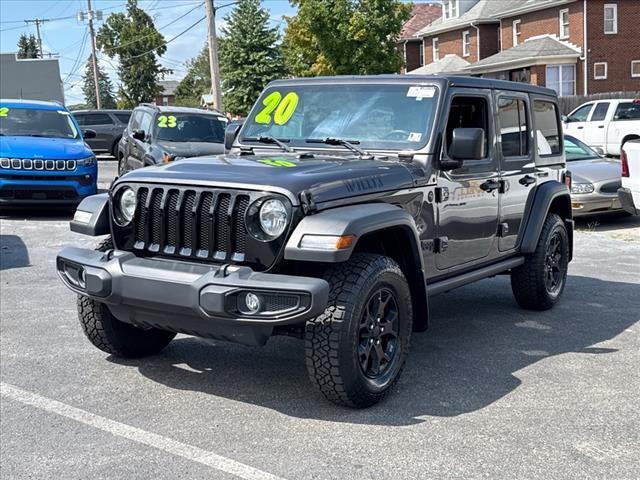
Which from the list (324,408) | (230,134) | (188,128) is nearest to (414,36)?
(188,128)

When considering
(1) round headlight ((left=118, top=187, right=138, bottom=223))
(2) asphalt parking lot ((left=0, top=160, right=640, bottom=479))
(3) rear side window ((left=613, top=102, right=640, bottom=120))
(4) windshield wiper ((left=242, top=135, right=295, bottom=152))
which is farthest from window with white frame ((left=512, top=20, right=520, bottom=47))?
(1) round headlight ((left=118, top=187, right=138, bottom=223))

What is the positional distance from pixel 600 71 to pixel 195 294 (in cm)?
3975

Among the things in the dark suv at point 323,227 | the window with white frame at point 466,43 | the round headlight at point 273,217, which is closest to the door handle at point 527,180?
the dark suv at point 323,227

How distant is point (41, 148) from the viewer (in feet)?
42.4

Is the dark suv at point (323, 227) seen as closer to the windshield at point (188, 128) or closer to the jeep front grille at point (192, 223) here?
the jeep front grille at point (192, 223)

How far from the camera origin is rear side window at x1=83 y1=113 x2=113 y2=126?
91.5ft

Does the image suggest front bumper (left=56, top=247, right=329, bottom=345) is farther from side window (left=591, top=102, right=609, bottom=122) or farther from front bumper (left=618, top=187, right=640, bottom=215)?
side window (left=591, top=102, right=609, bottom=122)

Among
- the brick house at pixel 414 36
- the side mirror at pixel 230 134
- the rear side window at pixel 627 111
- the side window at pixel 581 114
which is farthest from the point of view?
the brick house at pixel 414 36

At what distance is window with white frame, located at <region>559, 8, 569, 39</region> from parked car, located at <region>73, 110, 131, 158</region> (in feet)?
77.9

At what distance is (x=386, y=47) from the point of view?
141 feet

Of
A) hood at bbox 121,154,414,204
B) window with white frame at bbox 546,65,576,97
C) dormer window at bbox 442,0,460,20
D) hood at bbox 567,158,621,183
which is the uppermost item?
dormer window at bbox 442,0,460,20

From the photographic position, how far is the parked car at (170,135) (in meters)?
14.2

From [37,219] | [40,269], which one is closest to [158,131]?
[37,219]

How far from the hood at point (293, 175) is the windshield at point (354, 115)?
35 centimetres
